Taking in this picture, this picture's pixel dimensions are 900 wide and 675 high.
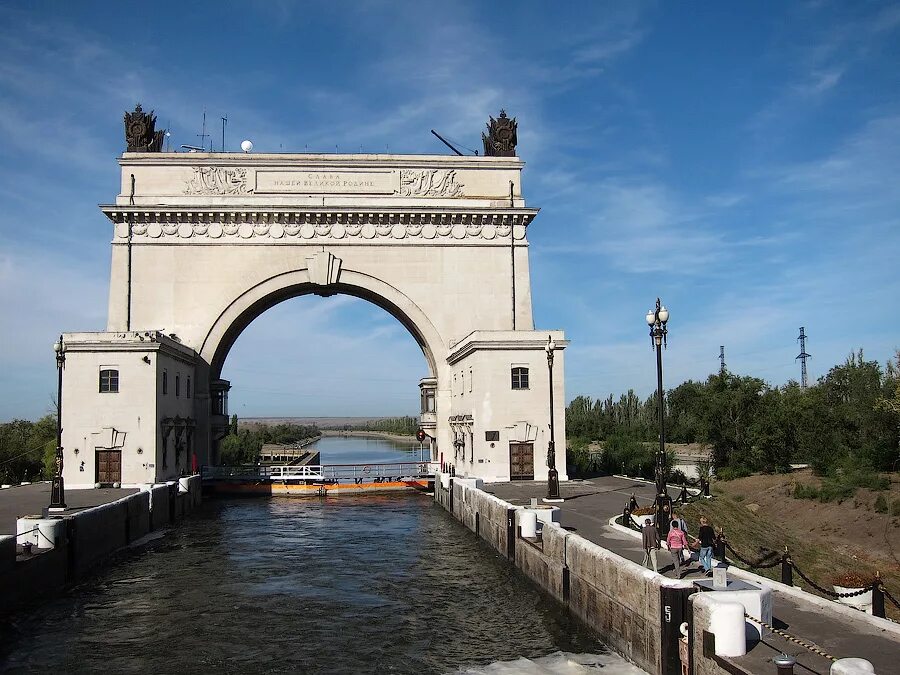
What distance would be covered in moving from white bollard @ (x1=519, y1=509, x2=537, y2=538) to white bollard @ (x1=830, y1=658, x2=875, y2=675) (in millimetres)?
12076

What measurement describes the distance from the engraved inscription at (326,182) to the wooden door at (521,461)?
15.0 metres

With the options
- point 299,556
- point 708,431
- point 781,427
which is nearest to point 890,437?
point 781,427

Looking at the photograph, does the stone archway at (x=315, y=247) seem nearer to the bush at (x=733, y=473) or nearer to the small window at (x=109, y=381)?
the small window at (x=109, y=381)

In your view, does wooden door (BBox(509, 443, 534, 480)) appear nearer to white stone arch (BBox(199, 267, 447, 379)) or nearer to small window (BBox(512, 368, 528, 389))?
small window (BBox(512, 368, 528, 389))

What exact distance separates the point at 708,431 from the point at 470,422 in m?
15.0

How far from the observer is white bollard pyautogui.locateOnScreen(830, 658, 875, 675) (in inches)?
308

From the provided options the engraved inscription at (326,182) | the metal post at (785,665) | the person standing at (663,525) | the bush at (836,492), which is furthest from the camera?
the engraved inscription at (326,182)

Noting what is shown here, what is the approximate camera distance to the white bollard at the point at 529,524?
20.0 metres

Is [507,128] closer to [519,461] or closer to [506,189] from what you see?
[506,189]

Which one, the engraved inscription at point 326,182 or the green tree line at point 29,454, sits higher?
the engraved inscription at point 326,182

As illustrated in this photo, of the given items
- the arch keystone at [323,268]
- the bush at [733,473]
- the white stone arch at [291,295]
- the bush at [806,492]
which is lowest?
the bush at [806,492]

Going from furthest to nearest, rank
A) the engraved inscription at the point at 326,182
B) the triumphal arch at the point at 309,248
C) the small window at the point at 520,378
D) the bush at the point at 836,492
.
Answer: the engraved inscription at the point at 326,182 < the triumphal arch at the point at 309,248 < the small window at the point at 520,378 < the bush at the point at 836,492

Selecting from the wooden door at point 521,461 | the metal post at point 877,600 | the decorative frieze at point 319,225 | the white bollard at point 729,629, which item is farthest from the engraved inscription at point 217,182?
the white bollard at point 729,629

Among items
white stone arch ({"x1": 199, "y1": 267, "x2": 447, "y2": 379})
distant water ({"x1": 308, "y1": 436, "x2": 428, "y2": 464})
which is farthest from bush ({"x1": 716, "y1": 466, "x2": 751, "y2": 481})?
distant water ({"x1": 308, "y1": 436, "x2": 428, "y2": 464})
